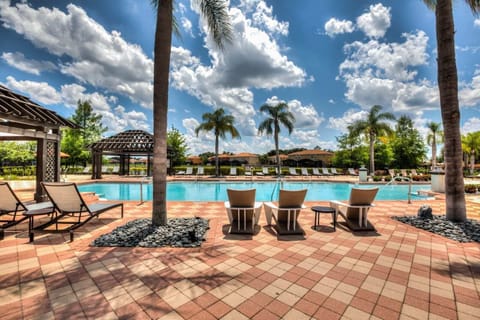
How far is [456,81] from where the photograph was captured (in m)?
5.02

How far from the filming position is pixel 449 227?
4730 mm

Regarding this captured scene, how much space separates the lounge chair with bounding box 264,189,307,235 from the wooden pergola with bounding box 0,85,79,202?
23.7ft

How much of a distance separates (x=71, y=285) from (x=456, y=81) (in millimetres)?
8276

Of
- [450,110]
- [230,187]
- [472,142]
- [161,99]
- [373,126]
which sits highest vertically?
[373,126]

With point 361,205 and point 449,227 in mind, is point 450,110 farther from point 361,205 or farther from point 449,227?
point 361,205

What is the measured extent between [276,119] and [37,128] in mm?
19378

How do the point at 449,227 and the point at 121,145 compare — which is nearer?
the point at 449,227

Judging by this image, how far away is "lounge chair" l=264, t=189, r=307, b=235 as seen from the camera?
444cm

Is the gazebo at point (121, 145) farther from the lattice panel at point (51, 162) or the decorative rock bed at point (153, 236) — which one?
the decorative rock bed at point (153, 236)

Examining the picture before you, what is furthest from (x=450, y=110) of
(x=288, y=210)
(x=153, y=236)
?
(x=153, y=236)

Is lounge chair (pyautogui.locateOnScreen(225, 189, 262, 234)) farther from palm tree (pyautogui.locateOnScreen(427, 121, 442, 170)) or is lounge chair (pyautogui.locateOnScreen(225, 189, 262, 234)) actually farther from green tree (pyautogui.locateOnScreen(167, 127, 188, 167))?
palm tree (pyautogui.locateOnScreen(427, 121, 442, 170))

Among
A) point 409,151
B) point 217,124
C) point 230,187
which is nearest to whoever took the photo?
point 230,187

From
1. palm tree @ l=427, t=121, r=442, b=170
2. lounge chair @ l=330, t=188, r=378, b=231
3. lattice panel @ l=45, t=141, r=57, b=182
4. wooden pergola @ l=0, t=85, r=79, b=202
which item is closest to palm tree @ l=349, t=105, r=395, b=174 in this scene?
palm tree @ l=427, t=121, r=442, b=170

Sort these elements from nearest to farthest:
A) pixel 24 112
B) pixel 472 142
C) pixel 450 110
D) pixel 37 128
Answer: pixel 450 110, pixel 24 112, pixel 37 128, pixel 472 142
